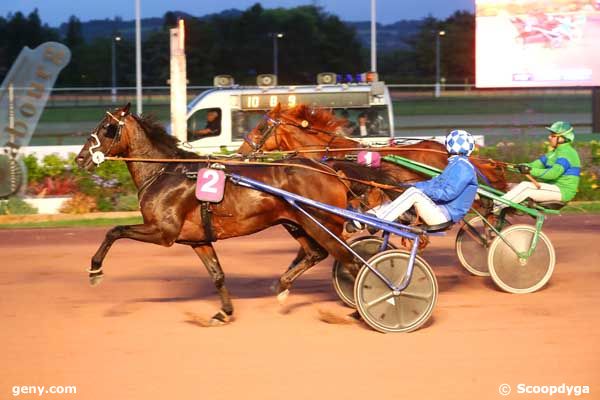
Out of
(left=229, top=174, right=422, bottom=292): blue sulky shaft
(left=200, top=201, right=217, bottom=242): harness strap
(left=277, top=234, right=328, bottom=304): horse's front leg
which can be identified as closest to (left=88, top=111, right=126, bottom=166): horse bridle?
(left=200, top=201, right=217, bottom=242): harness strap

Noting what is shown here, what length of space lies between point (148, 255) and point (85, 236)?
1.90 metres

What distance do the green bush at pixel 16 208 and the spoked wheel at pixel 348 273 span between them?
8.26m

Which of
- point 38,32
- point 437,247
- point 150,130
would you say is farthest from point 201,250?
point 38,32

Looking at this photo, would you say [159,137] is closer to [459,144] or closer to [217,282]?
[217,282]

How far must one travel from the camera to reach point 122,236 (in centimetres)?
787

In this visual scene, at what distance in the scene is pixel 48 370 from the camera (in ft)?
21.4

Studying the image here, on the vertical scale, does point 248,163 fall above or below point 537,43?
below

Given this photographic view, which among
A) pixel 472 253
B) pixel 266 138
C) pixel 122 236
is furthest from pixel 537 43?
pixel 122 236

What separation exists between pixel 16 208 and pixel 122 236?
8.16m

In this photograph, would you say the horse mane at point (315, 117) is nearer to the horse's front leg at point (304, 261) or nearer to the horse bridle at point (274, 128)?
the horse bridle at point (274, 128)

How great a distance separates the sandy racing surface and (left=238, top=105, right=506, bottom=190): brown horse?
1.20 meters

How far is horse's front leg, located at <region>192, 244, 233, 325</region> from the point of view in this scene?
798 cm

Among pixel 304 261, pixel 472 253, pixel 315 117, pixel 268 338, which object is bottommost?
pixel 268 338

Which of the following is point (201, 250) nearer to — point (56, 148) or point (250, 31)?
point (56, 148)
